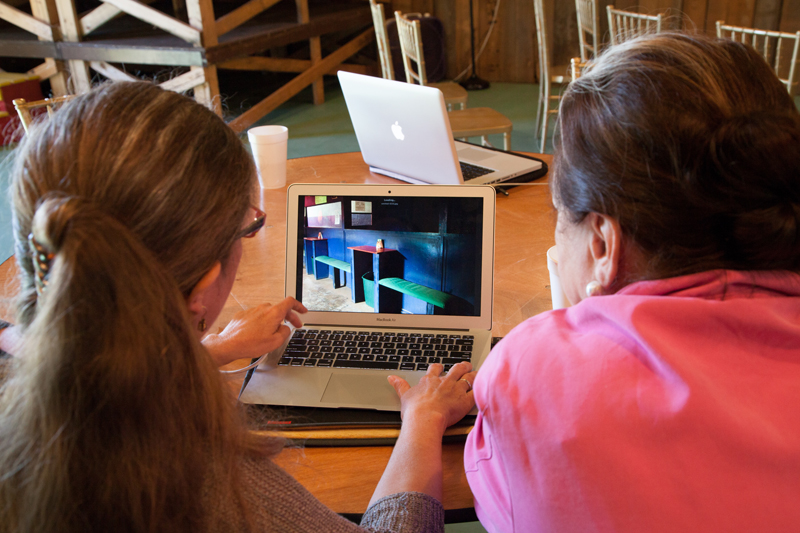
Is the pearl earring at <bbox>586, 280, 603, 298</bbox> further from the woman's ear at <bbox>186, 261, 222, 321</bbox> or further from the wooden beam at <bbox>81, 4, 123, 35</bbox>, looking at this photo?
the wooden beam at <bbox>81, 4, 123, 35</bbox>

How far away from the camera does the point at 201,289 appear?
2.15ft

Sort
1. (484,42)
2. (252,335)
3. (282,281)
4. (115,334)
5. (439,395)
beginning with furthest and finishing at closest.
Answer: (484,42)
(282,281)
(252,335)
(439,395)
(115,334)

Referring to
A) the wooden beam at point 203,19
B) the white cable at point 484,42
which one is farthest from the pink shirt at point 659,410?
the white cable at point 484,42

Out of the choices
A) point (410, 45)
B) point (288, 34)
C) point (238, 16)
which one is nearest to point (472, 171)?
point (410, 45)

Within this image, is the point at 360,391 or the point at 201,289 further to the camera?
the point at 360,391

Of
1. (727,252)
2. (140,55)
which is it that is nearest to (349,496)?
(727,252)

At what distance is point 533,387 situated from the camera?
60cm

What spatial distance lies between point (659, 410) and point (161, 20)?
163 inches

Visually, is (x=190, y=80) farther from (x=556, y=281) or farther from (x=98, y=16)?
(x=556, y=281)

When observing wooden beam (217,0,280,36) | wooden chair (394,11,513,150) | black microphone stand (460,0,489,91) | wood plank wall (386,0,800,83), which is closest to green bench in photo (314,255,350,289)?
wooden chair (394,11,513,150)

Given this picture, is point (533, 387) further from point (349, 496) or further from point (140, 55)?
point (140, 55)

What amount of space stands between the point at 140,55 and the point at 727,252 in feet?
14.1

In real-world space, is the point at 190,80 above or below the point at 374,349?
above

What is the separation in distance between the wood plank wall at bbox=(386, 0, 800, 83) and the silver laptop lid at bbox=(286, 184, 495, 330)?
4640 mm
